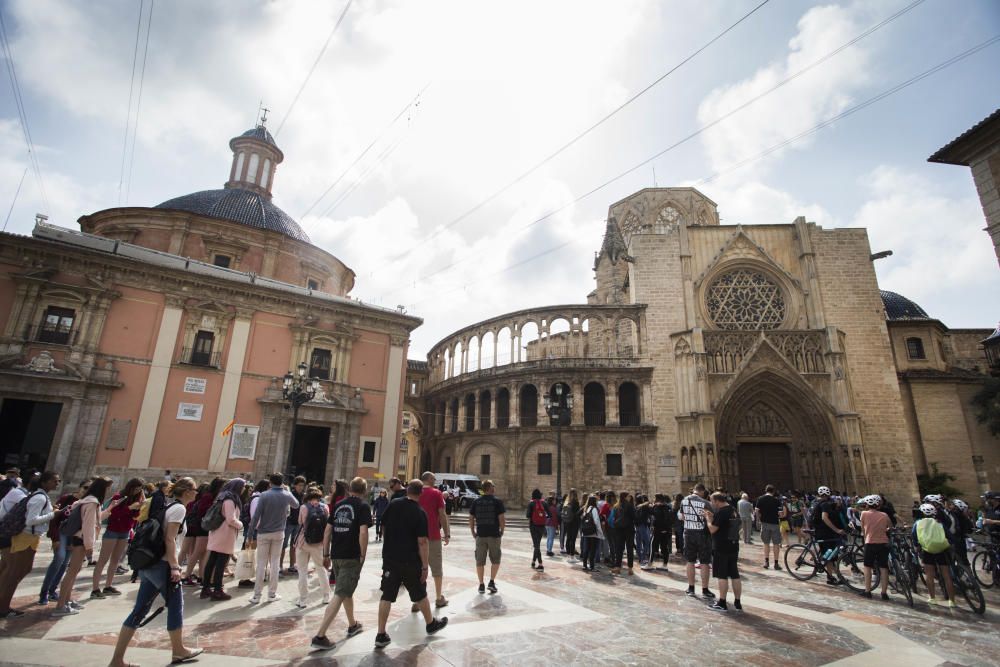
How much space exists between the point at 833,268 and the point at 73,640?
32.2 m

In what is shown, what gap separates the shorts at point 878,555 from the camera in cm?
756

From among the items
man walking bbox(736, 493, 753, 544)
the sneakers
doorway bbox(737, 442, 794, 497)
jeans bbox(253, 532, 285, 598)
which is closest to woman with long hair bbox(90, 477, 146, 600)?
jeans bbox(253, 532, 285, 598)

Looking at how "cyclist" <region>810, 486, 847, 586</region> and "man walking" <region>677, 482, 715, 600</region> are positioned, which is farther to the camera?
"cyclist" <region>810, 486, 847, 586</region>

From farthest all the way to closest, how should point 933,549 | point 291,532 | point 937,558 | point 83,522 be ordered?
1. point 291,532
2. point 937,558
3. point 933,549
4. point 83,522

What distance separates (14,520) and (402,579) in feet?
13.7

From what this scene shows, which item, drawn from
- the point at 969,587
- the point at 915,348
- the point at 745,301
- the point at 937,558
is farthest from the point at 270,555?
the point at 915,348

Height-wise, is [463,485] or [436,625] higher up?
[463,485]

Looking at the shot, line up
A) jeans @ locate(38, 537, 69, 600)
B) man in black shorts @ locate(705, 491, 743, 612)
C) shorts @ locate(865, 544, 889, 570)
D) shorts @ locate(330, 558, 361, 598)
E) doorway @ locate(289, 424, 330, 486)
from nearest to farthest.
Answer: shorts @ locate(330, 558, 361, 598)
jeans @ locate(38, 537, 69, 600)
man in black shorts @ locate(705, 491, 743, 612)
shorts @ locate(865, 544, 889, 570)
doorway @ locate(289, 424, 330, 486)

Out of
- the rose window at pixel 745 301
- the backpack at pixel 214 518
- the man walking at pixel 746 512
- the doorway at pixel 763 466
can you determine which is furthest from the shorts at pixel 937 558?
the rose window at pixel 745 301

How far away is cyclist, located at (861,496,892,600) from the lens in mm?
7426

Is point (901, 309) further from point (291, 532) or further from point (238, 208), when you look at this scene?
point (238, 208)

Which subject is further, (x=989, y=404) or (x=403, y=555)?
(x=989, y=404)

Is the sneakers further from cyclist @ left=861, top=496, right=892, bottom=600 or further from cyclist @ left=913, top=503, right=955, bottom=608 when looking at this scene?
cyclist @ left=913, top=503, right=955, bottom=608

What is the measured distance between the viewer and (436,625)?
504 centimetres
